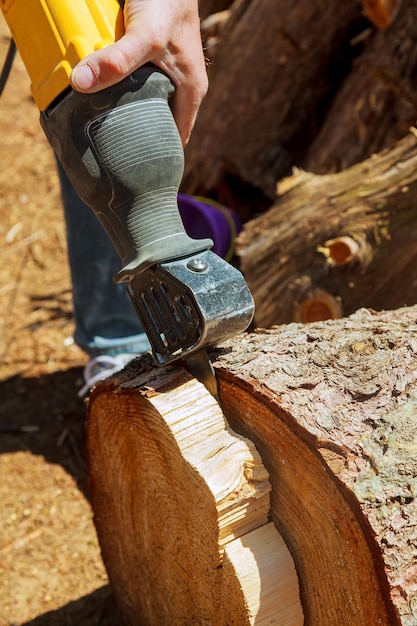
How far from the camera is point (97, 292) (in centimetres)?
252

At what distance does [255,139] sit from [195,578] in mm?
2268

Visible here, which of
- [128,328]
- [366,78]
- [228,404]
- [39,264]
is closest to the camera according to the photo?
[228,404]

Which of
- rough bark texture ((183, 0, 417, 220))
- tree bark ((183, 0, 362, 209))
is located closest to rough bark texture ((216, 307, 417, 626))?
rough bark texture ((183, 0, 417, 220))

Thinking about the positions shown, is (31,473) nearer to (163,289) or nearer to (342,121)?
(163,289)

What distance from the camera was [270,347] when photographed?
1.49 m

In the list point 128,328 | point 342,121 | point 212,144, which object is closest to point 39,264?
point 212,144

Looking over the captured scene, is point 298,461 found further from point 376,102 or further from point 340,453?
point 376,102

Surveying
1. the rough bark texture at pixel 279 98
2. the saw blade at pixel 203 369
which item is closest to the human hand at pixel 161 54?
the saw blade at pixel 203 369

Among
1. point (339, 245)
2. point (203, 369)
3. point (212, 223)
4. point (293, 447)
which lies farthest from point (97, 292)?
point (293, 447)

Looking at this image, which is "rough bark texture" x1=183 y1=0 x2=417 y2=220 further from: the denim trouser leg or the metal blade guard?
the metal blade guard

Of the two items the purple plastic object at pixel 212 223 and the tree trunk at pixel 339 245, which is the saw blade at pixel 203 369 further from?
the purple plastic object at pixel 212 223

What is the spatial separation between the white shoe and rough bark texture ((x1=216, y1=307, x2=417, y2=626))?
102 centimetres

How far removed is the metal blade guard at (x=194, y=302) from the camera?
1336mm

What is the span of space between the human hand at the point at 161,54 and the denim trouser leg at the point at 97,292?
894 millimetres
